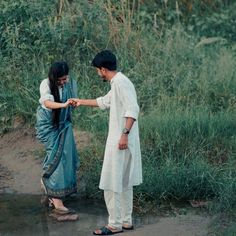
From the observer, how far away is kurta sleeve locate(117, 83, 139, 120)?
219 inches

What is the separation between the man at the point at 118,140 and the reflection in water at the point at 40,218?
375mm

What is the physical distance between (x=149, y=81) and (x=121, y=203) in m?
3.04

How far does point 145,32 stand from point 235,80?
1572 mm

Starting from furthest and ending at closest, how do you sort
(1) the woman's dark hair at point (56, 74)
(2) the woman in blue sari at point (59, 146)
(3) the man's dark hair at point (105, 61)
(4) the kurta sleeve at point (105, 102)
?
(2) the woman in blue sari at point (59, 146), (1) the woman's dark hair at point (56, 74), (4) the kurta sleeve at point (105, 102), (3) the man's dark hair at point (105, 61)

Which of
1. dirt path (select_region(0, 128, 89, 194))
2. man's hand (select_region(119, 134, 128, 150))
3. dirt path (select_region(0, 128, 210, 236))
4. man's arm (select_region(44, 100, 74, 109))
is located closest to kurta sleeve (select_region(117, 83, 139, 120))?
man's hand (select_region(119, 134, 128, 150))

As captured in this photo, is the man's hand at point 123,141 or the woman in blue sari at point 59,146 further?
the woman in blue sari at point 59,146

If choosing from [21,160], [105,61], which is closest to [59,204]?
[21,160]

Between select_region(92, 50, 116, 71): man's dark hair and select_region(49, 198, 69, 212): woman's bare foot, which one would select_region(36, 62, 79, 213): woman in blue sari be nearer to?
select_region(49, 198, 69, 212): woman's bare foot

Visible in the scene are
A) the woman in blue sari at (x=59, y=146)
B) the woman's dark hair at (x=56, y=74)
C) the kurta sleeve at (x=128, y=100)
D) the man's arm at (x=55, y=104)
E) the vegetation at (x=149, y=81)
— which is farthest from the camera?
the vegetation at (x=149, y=81)

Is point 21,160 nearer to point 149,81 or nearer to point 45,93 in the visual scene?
point 45,93

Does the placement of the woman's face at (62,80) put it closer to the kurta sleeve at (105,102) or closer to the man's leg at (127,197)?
the kurta sleeve at (105,102)

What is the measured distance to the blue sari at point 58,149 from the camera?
21.0 ft

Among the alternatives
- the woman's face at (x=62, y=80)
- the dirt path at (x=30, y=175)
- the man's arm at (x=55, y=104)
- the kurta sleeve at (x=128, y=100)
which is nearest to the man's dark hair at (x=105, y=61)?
the kurta sleeve at (x=128, y=100)

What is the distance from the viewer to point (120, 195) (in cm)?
583
